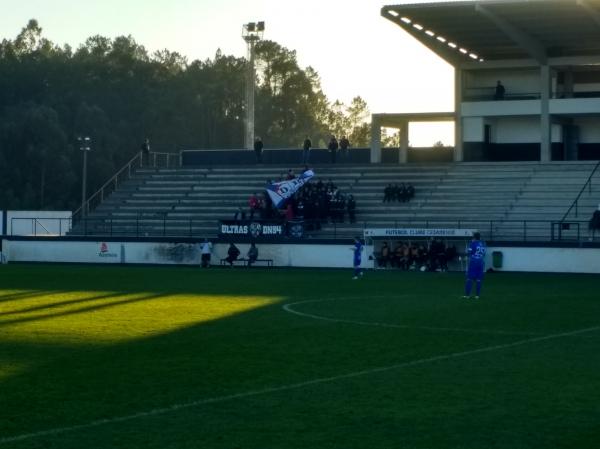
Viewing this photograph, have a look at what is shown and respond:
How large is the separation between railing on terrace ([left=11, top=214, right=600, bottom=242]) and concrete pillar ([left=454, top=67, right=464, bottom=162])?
920 cm

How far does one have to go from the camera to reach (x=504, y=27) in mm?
55844

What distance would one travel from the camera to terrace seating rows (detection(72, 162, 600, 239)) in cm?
5334

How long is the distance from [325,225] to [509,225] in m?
8.62

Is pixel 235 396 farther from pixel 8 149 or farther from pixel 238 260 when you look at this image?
pixel 8 149

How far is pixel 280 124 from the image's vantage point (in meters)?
133

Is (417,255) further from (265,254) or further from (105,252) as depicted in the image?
(105,252)

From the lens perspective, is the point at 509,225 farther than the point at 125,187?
No

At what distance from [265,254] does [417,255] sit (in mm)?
6964

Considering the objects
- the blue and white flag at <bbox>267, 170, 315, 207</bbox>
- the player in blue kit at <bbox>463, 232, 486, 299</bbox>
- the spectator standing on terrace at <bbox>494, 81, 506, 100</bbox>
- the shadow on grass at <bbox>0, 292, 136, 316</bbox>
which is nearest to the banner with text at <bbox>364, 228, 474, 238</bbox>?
the blue and white flag at <bbox>267, 170, 315, 207</bbox>

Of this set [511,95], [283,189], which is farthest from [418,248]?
[511,95]

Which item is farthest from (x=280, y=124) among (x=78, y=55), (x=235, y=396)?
(x=235, y=396)

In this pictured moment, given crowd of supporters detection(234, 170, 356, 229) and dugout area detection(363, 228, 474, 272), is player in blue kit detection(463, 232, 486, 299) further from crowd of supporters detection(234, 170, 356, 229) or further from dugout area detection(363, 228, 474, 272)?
crowd of supporters detection(234, 170, 356, 229)

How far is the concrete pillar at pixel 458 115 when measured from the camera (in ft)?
205

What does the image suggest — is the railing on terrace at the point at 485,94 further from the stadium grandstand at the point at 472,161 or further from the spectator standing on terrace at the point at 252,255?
the spectator standing on terrace at the point at 252,255
